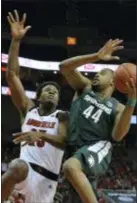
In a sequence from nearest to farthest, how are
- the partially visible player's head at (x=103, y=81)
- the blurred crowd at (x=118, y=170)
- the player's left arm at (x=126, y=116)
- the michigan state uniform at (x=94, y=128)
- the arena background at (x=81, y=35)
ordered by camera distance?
the player's left arm at (x=126, y=116), the michigan state uniform at (x=94, y=128), the partially visible player's head at (x=103, y=81), the blurred crowd at (x=118, y=170), the arena background at (x=81, y=35)

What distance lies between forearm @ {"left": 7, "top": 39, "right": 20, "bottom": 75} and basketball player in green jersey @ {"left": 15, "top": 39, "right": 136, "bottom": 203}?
0.41 m

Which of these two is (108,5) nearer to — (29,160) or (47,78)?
(47,78)

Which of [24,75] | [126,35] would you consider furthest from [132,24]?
[24,75]

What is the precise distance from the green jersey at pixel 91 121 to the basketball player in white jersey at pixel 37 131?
5.9 inches

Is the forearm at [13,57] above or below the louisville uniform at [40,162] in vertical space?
above

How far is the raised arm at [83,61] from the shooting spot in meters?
3.63

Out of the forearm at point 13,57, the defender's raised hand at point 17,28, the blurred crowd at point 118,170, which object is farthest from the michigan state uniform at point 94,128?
the blurred crowd at point 118,170

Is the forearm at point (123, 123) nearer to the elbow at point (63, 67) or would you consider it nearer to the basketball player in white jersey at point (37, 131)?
the basketball player in white jersey at point (37, 131)

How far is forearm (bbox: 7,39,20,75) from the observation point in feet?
12.9

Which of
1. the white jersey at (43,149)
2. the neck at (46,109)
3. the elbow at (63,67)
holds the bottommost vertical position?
the white jersey at (43,149)

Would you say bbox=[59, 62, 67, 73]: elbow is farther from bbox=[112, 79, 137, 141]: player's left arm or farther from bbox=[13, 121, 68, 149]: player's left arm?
bbox=[112, 79, 137, 141]: player's left arm

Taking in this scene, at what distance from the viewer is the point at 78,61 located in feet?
12.1

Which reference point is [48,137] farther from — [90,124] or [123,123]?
[123,123]

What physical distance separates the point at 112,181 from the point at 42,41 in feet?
15.3
